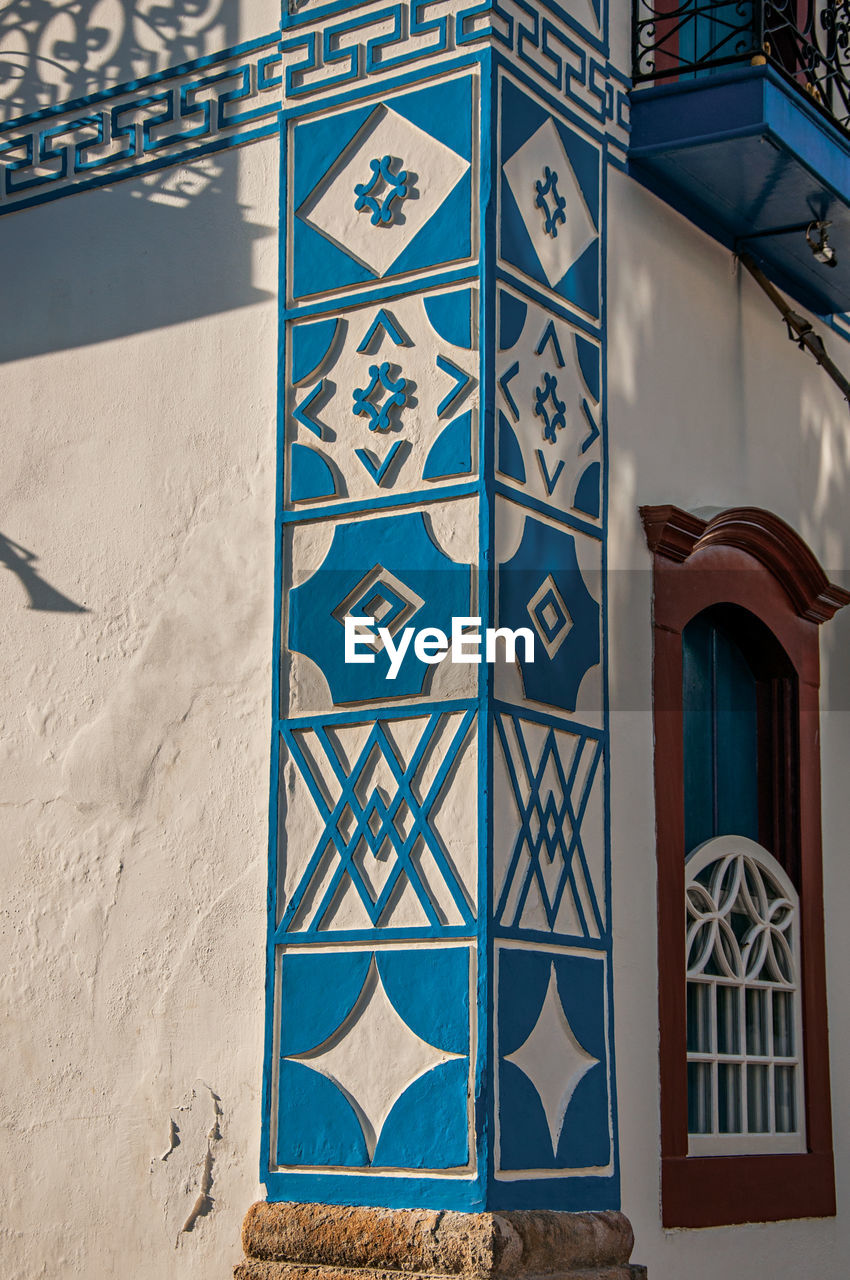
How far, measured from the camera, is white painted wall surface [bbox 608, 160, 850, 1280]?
18.6ft

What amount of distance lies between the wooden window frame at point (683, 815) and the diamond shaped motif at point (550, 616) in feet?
2.20

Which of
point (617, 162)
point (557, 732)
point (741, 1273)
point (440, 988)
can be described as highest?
point (617, 162)

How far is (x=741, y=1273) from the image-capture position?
19.6 feet

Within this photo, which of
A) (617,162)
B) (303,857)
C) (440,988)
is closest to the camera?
(440,988)

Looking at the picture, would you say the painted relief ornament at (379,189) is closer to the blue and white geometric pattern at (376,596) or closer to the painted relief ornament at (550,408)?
the painted relief ornament at (550,408)

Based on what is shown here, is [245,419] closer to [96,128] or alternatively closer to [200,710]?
[200,710]

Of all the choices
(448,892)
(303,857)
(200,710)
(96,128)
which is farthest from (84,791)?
(96,128)

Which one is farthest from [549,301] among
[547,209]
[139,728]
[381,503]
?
[139,728]

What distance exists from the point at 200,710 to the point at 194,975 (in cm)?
85

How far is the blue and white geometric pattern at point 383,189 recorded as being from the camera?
5492 millimetres

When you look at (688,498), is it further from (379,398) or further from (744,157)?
(379,398)

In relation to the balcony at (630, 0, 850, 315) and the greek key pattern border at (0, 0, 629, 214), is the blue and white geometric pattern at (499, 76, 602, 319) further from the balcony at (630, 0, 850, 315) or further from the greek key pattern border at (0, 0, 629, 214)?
the balcony at (630, 0, 850, 315)

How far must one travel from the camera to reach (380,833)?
17.0 feet

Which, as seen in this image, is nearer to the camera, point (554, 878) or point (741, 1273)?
point (554, 878)
